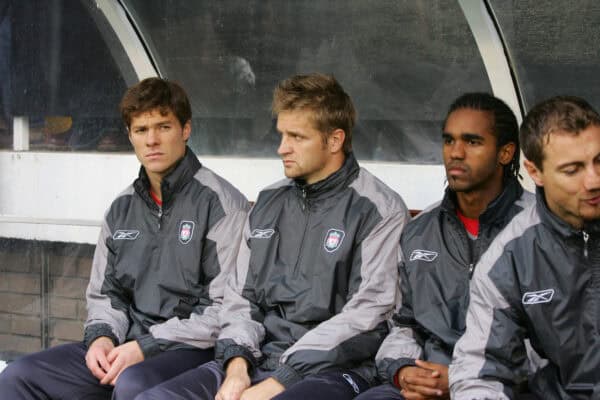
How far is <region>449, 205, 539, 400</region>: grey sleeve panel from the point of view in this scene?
9.20 ft

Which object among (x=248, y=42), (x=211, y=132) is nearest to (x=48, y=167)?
(x=211, y=132)

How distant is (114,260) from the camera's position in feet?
13.4

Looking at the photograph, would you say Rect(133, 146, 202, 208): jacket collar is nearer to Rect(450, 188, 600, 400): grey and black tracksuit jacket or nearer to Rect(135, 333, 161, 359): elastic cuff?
Rect(135, 333, 161, 359): elastic cuff

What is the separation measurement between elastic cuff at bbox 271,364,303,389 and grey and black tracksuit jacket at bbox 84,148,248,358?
524mm

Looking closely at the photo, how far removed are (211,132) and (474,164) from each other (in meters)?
2.22

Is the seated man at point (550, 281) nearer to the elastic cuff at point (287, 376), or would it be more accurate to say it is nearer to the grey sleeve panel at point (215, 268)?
the elastic cuff at point (287, 376)

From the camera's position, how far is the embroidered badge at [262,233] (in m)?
3.68

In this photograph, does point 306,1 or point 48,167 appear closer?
point 306,1

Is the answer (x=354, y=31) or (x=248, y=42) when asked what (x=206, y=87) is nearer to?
(x=248, y=42)

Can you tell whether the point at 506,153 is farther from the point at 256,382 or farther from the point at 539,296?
the point at 256,382

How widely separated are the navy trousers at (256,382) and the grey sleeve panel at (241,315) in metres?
0.07

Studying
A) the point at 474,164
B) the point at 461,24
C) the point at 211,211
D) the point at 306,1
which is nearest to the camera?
the point at 474,164

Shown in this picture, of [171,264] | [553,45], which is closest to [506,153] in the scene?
[553,45]

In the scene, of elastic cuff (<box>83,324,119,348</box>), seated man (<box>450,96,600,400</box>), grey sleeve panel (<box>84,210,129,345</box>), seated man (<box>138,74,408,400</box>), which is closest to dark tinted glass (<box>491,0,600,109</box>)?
seated man (<box>138,74,408,400</box>)
